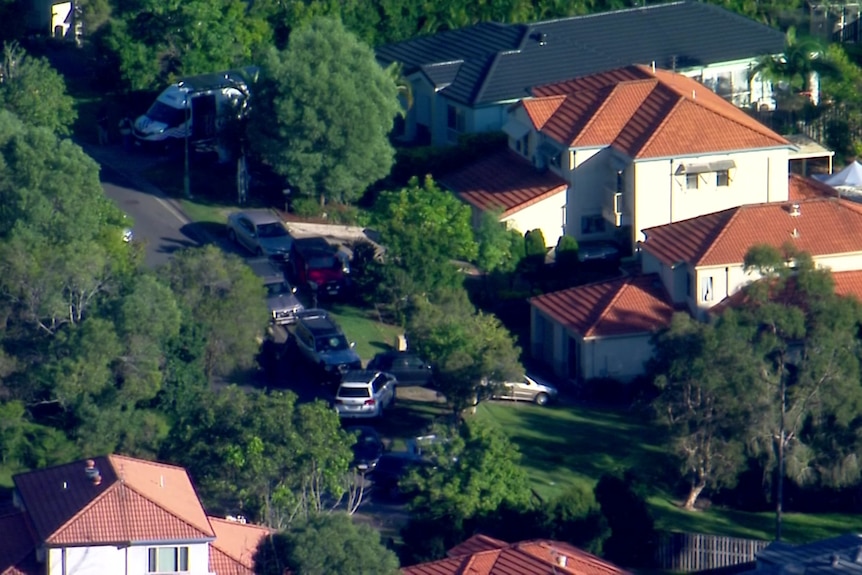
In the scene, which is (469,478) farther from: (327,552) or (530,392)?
(530,392)

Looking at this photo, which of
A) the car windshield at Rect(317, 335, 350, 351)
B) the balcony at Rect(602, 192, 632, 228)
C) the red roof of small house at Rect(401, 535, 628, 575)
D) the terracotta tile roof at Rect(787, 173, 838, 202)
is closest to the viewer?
the red roof of small house at Rect(401, 535, 628, 575)

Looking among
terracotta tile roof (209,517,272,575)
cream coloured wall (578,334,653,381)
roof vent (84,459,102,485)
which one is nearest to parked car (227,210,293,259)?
cream coloured wall (578,334,653,381)

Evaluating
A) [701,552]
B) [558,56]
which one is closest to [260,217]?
[558,56]

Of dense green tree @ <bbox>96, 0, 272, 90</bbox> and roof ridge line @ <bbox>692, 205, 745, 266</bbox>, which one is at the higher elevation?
dense green tree @ <bbox>96, 0, 272, 90</bbox>

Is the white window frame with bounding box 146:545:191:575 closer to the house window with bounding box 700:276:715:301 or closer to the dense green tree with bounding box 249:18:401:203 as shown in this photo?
the house window with bounding box 700:276:715:301

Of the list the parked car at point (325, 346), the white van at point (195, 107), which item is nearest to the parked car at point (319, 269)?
the parked car at point (325, 346)
